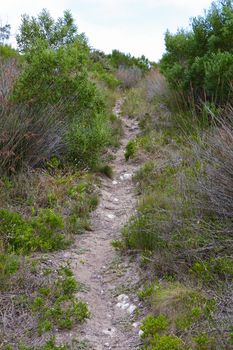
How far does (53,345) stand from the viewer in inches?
147

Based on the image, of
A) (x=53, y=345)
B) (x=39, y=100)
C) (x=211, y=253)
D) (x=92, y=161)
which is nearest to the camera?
(x=53, y=345)

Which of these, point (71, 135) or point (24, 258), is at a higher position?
point (71, 135)

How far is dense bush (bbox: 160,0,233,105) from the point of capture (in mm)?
8688

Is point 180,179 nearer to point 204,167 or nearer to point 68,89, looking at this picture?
point 204,167

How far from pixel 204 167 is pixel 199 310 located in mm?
2197

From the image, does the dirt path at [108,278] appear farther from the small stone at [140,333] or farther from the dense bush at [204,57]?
the dense bush at [204,57]

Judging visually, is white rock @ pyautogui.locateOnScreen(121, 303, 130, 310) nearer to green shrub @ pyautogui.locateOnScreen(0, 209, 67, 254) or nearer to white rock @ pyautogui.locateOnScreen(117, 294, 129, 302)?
white rock @ pyautogui.locateOnScreen(117, 294, 129, 302)

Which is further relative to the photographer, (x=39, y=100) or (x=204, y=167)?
(x=39, y=100)

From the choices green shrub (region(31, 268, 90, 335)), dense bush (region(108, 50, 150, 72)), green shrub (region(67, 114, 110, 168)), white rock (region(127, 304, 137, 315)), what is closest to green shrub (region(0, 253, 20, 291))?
green shrub (region(31, 268, 90, 335))

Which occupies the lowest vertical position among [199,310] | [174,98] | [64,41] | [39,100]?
[199,310]

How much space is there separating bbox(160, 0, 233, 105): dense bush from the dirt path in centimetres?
266

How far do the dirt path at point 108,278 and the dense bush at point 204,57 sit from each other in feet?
8.74

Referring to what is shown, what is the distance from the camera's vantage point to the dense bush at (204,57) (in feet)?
28.5

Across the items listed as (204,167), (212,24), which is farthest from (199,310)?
(212,24)
